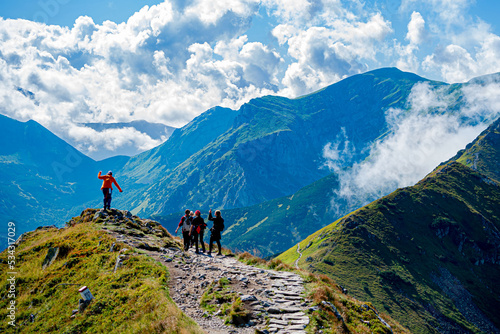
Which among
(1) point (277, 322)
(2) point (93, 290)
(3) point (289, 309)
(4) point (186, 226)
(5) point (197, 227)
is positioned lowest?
(1) point (277, 322)

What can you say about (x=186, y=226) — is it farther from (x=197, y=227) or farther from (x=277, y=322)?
(x=277, y=322)

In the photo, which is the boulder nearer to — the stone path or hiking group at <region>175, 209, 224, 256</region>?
the stone path

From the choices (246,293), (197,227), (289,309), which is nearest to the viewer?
(289,309)

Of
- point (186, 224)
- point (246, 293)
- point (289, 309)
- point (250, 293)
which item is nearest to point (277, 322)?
point (289, 309)

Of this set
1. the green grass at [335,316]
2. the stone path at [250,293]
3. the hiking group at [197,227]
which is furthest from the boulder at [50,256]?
the green grass at [335,316]

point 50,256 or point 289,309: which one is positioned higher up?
point 50,256

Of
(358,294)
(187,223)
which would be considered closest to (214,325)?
(187,223)

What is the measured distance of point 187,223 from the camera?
2920cm

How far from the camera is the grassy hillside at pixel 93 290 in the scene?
46.6ft

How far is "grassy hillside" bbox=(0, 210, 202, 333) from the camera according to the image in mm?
14195

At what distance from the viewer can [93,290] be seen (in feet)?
→ 60.5

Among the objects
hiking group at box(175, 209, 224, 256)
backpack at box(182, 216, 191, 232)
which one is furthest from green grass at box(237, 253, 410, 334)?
backpack at box(182, 216, 191, 232)

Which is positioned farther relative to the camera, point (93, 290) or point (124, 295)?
point (93, 290)

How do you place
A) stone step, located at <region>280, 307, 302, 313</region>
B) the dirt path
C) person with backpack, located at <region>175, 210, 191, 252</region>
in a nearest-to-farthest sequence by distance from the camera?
1. the dirt path
2. stone step, located at <region>280, 307, 302, 313</region>
3. person with backpack, located at <region>175, 210, 191, 252</region>
